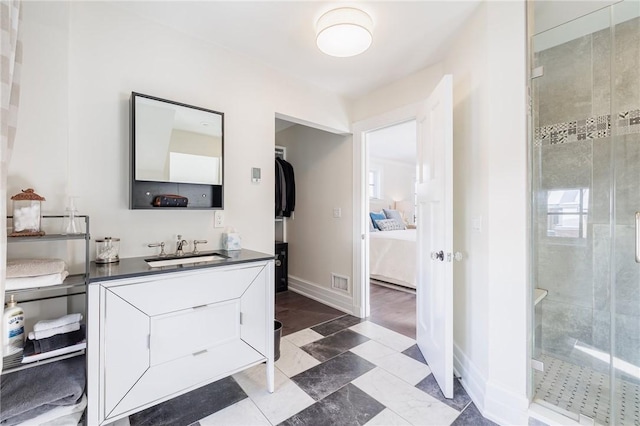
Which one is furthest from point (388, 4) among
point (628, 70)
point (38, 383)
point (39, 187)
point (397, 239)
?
point (397, 239)

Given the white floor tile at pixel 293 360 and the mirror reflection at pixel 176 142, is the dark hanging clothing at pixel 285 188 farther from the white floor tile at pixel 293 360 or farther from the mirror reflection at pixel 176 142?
the white floor tile at pixel 293 360

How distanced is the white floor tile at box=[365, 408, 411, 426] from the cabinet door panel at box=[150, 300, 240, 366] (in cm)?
89

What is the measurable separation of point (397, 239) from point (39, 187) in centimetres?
387

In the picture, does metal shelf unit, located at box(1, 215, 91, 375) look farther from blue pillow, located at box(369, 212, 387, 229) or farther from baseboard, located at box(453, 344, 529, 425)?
blue pillow, located at box(369, 212, 387, 229)

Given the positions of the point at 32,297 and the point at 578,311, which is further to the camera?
the point at 578,311

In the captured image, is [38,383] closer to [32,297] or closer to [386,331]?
[32,297]

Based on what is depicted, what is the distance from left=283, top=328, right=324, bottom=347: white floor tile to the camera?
2.40 m

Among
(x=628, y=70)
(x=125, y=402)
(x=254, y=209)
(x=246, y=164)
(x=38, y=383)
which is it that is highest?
(x=628, y=70)

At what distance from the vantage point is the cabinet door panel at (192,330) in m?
1.38

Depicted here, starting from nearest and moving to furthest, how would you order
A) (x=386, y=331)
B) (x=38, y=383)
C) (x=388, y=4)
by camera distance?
(x=38, y=383)
(x=388, y=4)
(x=386, y=331)

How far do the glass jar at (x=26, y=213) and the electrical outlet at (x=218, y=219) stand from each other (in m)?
0.97

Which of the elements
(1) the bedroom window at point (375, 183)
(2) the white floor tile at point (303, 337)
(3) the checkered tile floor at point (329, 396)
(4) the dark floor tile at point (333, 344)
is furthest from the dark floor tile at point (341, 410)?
(1) the bedroom window at point (375, 183)

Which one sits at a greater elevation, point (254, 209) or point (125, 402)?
point (254, 209)

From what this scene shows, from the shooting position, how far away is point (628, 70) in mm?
1632
